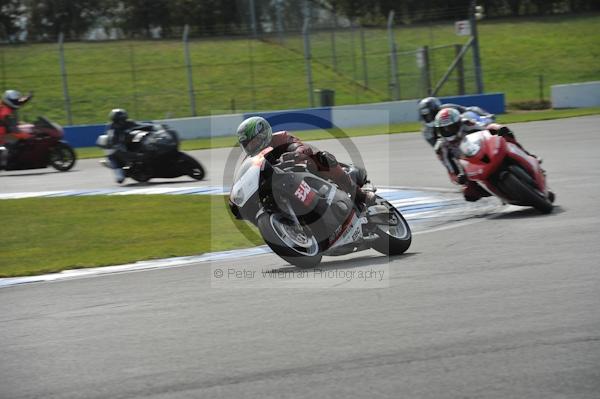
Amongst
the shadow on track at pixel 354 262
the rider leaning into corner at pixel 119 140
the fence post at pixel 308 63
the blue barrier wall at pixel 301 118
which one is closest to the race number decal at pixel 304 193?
the shadow on track at pixel 354 262

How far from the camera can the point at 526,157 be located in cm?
1032

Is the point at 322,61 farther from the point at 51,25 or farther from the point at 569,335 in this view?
the point at 569,335

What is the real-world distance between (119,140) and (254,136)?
31.5 feet

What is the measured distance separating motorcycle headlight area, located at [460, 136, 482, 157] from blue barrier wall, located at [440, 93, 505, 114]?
19727 millimetres

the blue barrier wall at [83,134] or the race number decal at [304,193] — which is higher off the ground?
the race number decal at [304,193]

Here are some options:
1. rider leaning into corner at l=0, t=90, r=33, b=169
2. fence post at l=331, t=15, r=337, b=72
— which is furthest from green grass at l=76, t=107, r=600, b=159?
fence post at l=331, t=15, r=337, b=72

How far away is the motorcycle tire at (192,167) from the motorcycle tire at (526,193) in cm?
786

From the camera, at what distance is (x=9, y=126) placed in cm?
1997

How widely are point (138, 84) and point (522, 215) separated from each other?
26.9 meters

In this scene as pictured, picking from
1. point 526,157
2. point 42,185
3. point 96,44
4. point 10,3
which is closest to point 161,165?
point 42,185

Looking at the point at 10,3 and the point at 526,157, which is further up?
the point at 10,3

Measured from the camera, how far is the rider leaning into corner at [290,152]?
7820 millimetres

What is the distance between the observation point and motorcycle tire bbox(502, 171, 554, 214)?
32.9ft

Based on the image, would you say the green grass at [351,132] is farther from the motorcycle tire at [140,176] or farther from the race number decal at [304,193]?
the race number decal at [304,193]
